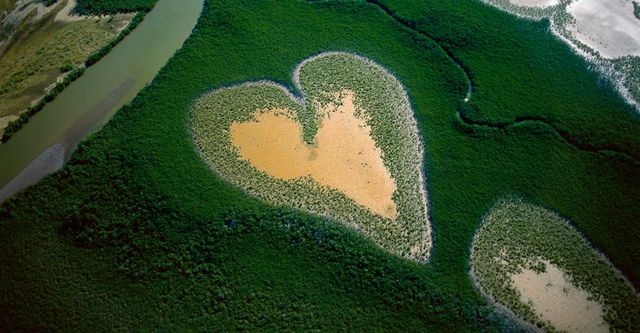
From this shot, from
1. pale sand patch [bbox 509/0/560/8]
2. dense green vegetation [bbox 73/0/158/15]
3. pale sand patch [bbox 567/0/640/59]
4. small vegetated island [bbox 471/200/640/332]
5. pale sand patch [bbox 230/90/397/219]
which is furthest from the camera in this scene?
dense green vegetation [bbox 73/0/158/15]

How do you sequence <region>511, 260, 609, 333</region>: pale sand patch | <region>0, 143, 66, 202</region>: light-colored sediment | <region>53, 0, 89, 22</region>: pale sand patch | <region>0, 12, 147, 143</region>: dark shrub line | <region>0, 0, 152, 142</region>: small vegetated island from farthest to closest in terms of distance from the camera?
1. <region>53, 0, 89, 22</region>: pale sand patch
2. <region>0, 0, 152, 142</region>: small vegetated island
3. <region>0, 12, 147, 143</region>: dark shrub line
4. <region>0, 143, 66, 202</region>: light-colored sediment
5. <region>511, 260, 609, 333</region>: pale sand patch

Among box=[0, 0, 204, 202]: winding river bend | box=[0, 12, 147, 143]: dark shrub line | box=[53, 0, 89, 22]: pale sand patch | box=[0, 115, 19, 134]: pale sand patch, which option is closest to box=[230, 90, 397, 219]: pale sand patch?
box=[0, 0, 204, 202]: winding river bend

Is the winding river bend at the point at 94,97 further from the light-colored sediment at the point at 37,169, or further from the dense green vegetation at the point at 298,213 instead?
the dense green vegetation at the point at 298,213

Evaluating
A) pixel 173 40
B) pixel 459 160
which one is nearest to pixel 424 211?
pixel 459 160

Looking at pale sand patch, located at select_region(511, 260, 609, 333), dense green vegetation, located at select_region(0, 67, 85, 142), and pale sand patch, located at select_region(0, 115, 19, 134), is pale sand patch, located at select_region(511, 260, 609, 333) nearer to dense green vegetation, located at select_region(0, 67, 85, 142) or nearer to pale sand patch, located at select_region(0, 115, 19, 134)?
dense green vegetation, located at select_region(0, 67, 85, 142)

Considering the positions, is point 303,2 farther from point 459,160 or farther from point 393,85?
point 459,160

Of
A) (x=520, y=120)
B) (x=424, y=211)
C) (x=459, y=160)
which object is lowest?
(x=424, y=211)

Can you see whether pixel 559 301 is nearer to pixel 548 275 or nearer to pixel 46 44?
pixel 548 275
